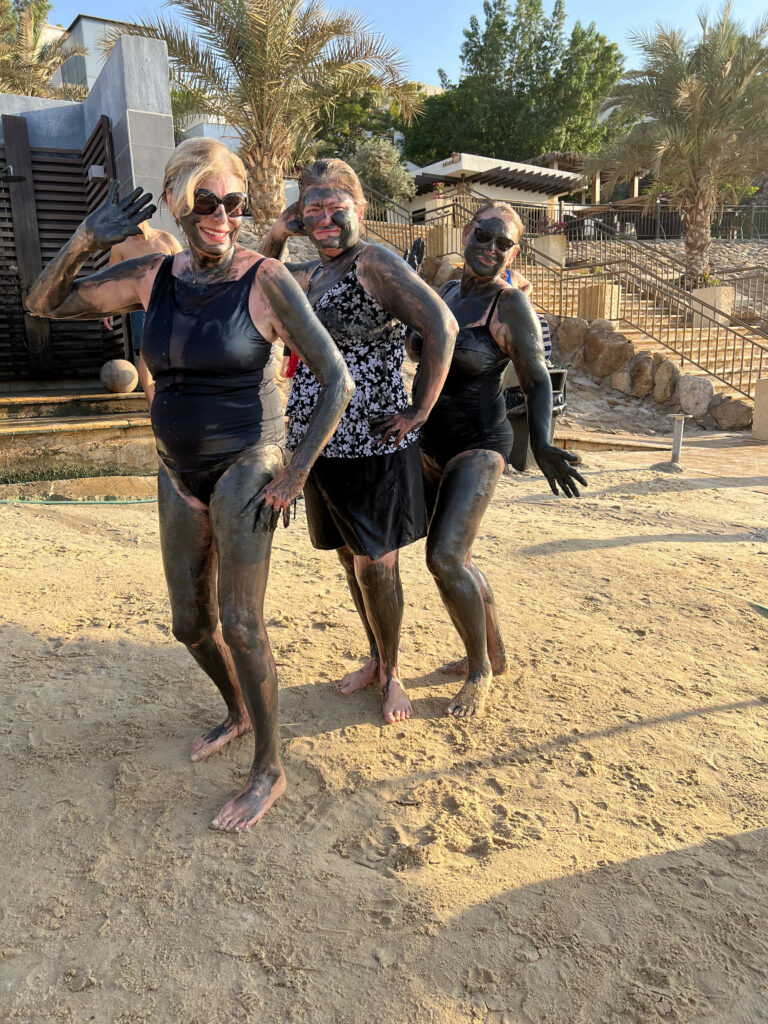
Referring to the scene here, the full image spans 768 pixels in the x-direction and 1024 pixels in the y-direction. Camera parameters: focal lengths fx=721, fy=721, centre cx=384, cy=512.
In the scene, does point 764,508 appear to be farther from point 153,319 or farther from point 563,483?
point 153,319

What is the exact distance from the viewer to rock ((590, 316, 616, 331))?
13.4 m

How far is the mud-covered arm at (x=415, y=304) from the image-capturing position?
2.42 metres

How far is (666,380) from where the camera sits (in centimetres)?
1245

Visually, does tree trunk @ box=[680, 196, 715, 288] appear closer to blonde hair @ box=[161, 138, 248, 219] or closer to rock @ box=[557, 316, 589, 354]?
rock @ box=[557, 316, 589, 354]

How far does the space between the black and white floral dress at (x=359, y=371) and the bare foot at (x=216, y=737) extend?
3.49 feet

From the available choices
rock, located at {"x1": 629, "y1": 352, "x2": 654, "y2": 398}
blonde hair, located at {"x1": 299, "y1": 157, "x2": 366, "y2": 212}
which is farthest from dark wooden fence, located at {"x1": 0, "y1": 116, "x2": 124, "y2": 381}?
rock, located at {"x1": 629, "y1": 352, "x2": 654, "y2": 398}

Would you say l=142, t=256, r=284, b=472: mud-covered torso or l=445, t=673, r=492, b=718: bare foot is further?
l=445, t=673, r=492, b=718: bare foot

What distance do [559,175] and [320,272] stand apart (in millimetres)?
26302

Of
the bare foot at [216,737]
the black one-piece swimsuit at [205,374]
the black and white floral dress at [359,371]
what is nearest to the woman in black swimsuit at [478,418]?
the black and white floral dress at [359,371]

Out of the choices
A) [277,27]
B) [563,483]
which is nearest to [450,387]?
[563,483]

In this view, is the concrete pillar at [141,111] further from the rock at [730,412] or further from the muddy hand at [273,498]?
the rock at [730,412]

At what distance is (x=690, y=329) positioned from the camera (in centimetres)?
1480

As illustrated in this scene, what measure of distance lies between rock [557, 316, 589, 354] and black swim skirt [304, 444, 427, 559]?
39.3 ft

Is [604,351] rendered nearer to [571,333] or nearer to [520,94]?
[571,333]
